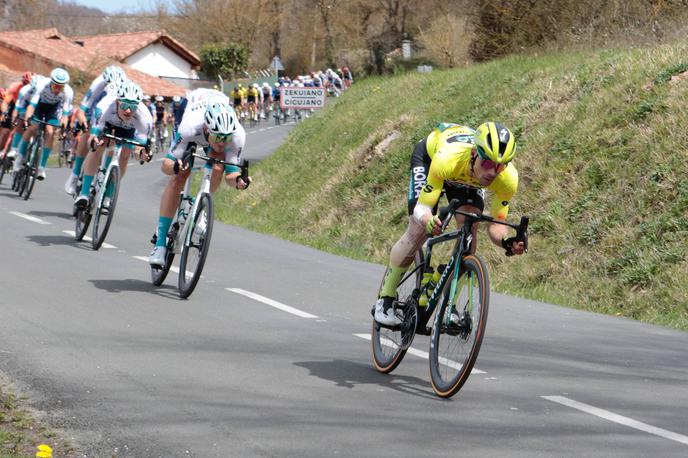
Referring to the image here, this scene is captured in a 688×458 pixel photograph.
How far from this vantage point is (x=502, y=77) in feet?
79.1

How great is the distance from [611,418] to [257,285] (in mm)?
6113

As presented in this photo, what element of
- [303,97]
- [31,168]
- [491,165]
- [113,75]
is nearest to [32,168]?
[31,168]

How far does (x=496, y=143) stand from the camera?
6.89 meters

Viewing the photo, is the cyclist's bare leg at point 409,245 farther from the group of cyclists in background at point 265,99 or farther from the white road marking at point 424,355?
the group of cyclists in background at point 265,99

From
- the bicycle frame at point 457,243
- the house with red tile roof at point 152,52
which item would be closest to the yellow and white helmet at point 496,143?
the bicycle frame at point 457,243

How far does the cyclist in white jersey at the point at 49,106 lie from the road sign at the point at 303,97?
959 inches

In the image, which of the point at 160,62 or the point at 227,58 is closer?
the point at 160,62

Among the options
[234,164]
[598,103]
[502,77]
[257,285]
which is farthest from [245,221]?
[234,164]

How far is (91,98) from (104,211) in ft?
7.44

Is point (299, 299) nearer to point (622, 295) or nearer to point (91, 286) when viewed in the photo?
point (91, 286)

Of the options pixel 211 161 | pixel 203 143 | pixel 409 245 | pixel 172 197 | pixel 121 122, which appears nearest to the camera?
pixel 409 245

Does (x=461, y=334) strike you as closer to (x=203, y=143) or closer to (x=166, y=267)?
(x=203, y=143)

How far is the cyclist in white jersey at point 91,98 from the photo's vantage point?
1496 cm

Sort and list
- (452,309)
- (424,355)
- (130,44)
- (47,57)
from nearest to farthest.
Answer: (452,309) < (424,355) < (47,57) < (130,44)
